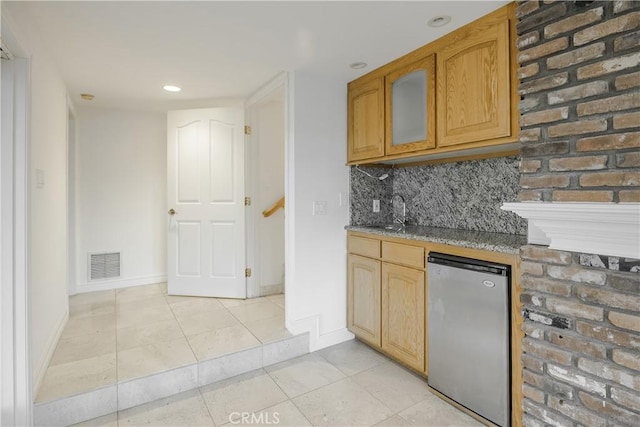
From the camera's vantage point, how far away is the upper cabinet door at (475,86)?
1767 millimetres

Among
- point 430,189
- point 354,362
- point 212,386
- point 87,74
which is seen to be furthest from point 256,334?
point 87,74

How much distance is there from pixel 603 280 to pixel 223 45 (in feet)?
7.91

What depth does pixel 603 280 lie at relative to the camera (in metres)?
1.35

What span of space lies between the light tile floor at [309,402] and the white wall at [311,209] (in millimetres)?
411

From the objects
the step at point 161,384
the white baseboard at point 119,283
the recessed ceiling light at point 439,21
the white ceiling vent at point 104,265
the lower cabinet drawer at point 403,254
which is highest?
the recessed ceiling light at point 439,21

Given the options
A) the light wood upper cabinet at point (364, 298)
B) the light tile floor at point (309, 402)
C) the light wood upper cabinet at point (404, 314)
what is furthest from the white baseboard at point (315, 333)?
the light wood upper cabinet at point (404, 314)

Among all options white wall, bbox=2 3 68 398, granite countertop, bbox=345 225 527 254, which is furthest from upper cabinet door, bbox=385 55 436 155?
white wall, bbox=2 3 68 398

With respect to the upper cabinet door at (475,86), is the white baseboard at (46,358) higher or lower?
lower

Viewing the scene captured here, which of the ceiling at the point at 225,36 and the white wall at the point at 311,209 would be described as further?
the white wall at the point at 311,209

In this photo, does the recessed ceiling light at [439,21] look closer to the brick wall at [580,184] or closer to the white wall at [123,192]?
the brick wall at [580,184]

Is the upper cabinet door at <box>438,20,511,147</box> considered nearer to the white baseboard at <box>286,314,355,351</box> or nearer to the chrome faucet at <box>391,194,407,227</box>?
the chrome faucet at <box>391,194,407,227</box>

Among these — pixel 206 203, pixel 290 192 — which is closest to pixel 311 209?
pixel 290 192

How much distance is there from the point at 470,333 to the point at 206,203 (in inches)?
113

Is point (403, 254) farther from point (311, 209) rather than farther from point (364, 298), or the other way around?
point (311, 209)
